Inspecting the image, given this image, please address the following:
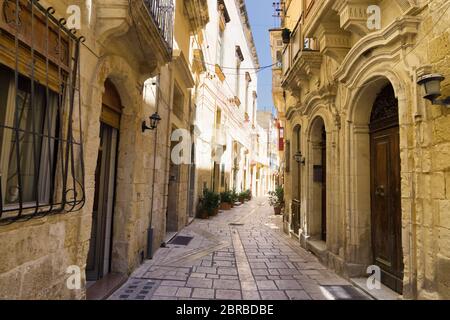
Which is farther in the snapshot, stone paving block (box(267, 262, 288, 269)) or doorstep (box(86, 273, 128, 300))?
stone paving block (box(267, 262, 288, 269))

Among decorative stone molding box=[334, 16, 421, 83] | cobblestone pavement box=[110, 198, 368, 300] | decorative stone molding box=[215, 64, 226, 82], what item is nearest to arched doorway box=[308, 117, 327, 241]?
cobblestone pavement box=[110, 198, 368, 300]

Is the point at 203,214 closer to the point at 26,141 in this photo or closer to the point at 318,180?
the point at 318,180

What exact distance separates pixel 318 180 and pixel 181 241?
3.65 metres

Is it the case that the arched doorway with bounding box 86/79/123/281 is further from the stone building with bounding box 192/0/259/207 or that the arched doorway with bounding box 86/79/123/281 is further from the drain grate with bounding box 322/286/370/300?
the stone building with bounding box 192/0/259/207

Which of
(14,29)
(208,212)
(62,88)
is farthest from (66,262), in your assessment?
(208,212)

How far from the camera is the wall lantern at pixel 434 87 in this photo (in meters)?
2.79

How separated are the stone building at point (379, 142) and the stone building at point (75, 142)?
306 cm

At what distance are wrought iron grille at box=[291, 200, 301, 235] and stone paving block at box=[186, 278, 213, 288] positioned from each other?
407cm

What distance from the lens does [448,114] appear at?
2840 mm

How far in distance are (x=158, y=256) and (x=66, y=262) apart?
3023 mm

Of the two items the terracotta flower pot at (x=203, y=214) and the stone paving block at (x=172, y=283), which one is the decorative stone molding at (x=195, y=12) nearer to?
the terracotta flower pot at (x=203, y=214)

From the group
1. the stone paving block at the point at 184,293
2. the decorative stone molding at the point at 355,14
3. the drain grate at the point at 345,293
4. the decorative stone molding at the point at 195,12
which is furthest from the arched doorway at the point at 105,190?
the decorative stone molding at the point at 195,12

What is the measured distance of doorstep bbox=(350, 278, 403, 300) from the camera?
385 centimetres

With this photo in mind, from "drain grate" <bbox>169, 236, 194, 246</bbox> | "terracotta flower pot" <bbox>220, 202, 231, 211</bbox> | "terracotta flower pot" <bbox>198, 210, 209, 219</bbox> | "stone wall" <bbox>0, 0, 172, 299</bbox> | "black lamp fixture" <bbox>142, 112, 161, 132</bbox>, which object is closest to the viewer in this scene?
"stone wall" <bbox>0, 0, 172, 299</bbox>
